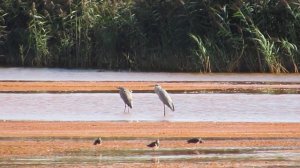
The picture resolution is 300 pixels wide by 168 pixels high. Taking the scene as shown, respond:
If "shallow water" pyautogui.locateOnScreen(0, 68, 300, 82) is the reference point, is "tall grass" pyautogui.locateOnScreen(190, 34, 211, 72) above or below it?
above

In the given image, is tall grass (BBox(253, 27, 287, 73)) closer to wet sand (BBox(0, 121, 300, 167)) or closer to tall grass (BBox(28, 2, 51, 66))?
tall grass (BBox(28, 2, 51, 66))

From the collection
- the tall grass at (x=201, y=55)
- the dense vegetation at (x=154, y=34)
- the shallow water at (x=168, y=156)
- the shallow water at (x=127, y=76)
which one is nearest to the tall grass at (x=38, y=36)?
the dense vegetation at (x=154, y=34)

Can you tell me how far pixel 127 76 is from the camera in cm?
3055

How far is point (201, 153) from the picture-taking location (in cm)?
1408

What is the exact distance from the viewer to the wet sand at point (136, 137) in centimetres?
1401

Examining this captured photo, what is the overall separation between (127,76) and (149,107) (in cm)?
857

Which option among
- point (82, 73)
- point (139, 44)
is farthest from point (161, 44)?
point (82, 73)

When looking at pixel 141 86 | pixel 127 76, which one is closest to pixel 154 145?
pixel 141 86

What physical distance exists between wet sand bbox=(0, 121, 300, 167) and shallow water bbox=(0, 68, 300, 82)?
1123 cm

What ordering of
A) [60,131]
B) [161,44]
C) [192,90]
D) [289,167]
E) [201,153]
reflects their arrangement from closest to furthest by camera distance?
[289,167], [201,153], [60,131], [192,90], [161,44]

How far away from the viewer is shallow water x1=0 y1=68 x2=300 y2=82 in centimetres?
2959

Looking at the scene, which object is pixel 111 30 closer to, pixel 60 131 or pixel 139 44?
pixel 139 44

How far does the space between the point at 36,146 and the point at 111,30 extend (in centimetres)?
1850

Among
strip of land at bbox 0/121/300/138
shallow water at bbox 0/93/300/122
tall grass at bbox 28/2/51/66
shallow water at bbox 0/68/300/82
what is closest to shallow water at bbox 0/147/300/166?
strip of land at bbox 0/121/300/138
